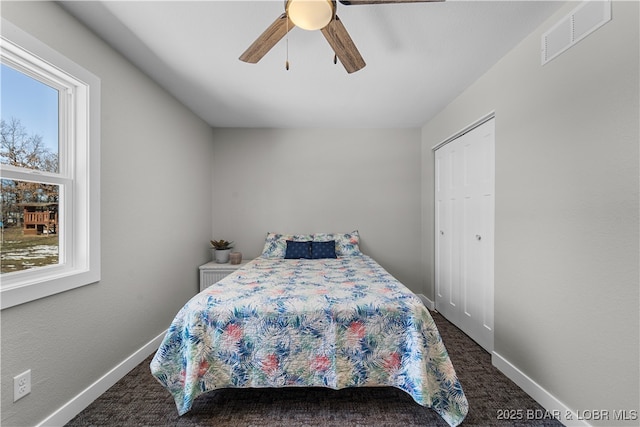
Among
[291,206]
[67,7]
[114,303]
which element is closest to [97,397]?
[114,303]

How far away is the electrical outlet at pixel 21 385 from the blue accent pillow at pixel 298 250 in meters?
2.30

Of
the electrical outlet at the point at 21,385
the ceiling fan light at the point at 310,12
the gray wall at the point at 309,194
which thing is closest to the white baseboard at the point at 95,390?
the electrical outlet at the point at 21,385

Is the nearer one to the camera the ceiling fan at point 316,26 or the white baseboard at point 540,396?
the ceiling fan at point 316,26

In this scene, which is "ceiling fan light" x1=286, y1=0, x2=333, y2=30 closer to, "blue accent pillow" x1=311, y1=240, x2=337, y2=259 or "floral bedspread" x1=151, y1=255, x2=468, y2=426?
"floral bedspread" x1=151, y1=255, x2=468, y2=426

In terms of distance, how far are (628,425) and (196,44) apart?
3188 mm

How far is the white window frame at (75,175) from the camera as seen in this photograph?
167 cm

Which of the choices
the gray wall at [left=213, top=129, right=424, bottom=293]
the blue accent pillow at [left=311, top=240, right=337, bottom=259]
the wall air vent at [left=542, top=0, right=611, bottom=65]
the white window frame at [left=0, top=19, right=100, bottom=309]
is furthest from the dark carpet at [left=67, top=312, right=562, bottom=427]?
the wall air vent at [left=542, top=0, right=611, bottom=65]

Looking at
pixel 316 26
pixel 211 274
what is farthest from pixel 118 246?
pixel 316 26

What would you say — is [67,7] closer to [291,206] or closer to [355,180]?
[291,206]

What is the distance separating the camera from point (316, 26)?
1404mm

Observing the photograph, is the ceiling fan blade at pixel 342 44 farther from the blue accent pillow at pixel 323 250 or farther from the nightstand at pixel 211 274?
the nightstand at pixel 211 274

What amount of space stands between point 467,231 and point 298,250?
1.83m

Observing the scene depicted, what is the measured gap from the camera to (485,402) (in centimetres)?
186

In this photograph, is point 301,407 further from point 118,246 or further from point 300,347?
point 118,246
